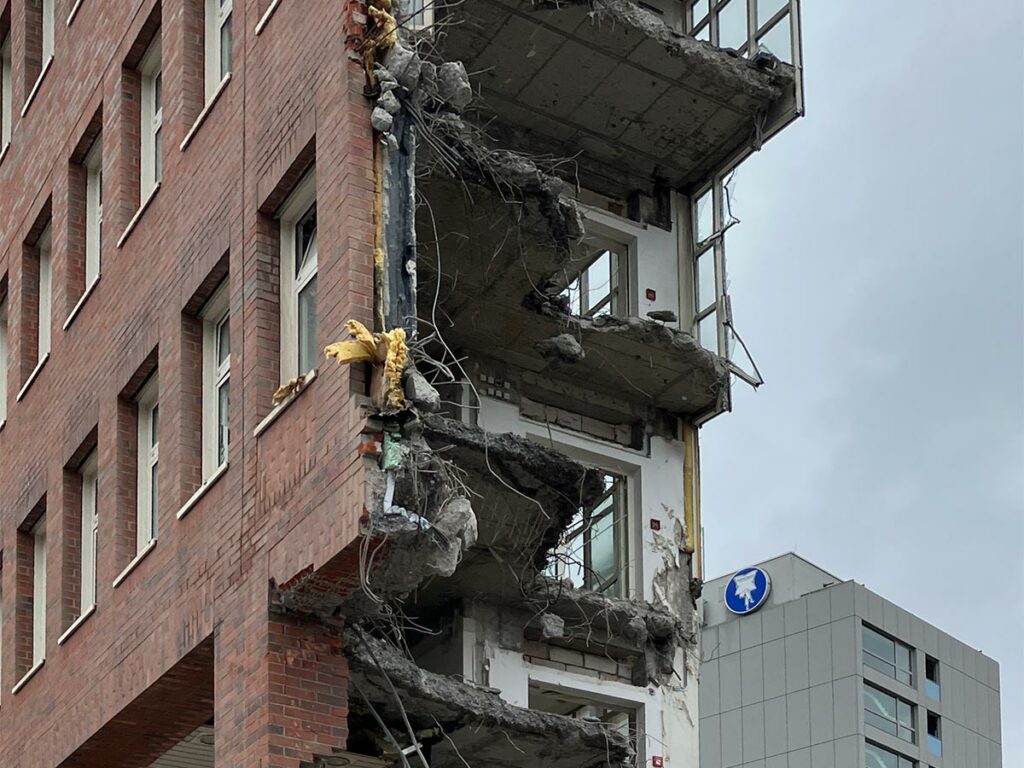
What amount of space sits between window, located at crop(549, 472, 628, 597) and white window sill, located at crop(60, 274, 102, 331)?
19.6ft

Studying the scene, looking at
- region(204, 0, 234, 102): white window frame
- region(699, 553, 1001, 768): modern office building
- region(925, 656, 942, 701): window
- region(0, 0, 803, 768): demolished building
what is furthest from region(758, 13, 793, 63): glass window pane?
region(925, 656, 942, 701): window

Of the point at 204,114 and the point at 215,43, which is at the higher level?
the point at 215,43

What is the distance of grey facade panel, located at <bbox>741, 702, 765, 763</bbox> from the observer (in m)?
74.2

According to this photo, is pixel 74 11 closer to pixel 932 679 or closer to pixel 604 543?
pixel 604 543

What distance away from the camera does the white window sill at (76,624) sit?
2059 cm

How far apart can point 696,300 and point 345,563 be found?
9.24m

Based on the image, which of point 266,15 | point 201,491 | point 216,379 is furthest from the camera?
point 216,379

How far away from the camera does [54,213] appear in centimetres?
2466

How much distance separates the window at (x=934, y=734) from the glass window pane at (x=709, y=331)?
5583cm

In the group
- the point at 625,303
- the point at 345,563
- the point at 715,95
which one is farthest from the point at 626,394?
the point at 345,563

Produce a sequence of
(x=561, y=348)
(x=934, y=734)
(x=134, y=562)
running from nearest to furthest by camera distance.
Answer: (x=134, y=562) → (x=561, y=348) → (x=934, y=734)

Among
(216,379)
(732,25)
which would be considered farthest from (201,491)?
(732,25)

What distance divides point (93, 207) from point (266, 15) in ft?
20.5

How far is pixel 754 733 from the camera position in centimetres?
7456
